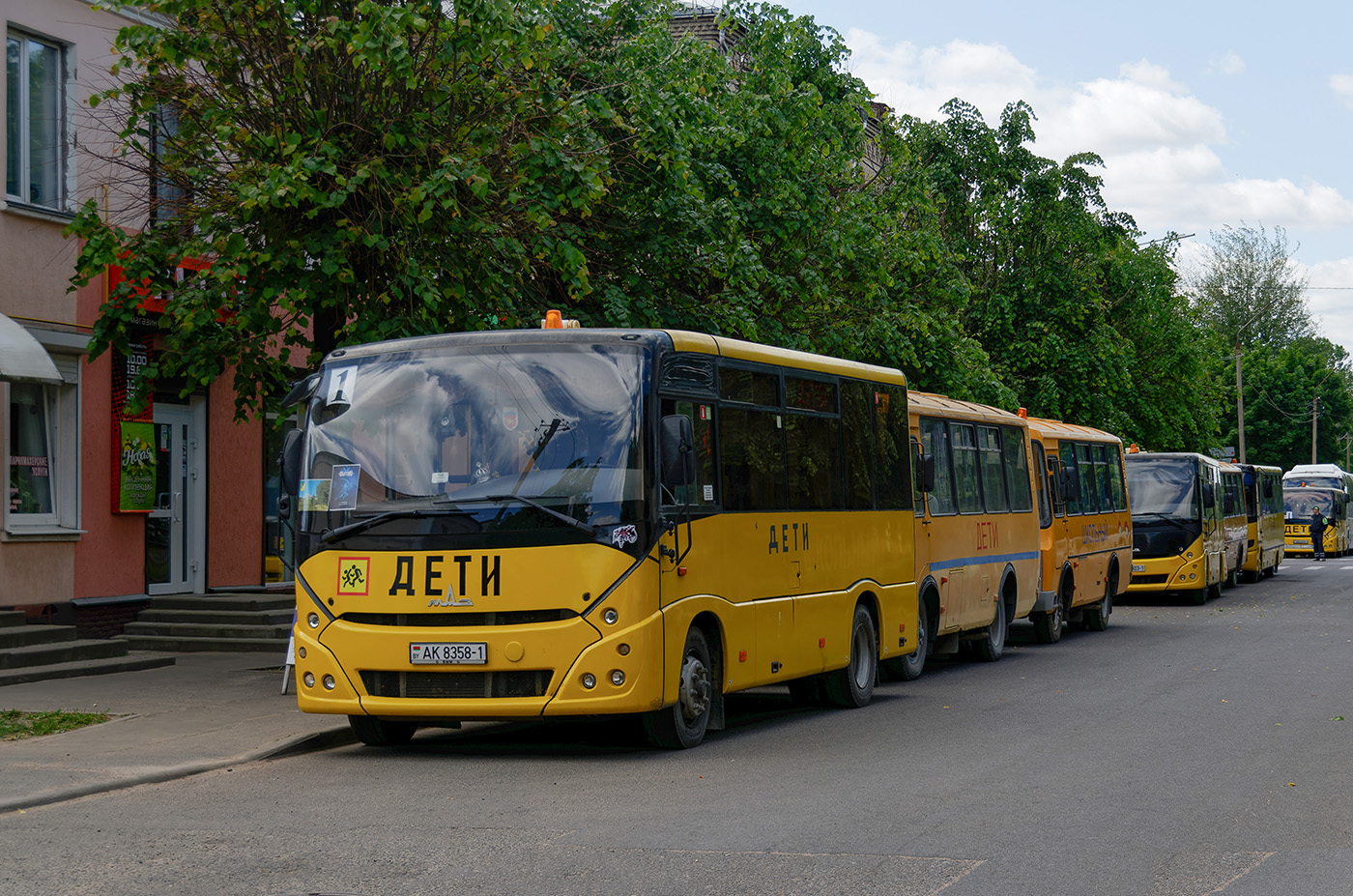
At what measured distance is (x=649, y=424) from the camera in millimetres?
10656

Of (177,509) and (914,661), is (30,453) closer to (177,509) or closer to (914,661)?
(177,509)

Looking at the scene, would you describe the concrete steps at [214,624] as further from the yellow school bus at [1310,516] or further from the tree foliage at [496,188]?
the yellow school bus at [1310,516]

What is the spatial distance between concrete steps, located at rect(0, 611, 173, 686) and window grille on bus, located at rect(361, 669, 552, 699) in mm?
6020

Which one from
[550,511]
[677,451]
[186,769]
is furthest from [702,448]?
[186,769]

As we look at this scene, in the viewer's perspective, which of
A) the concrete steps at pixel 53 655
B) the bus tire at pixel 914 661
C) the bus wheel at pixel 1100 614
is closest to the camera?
the concrete steps at pixel 53 655

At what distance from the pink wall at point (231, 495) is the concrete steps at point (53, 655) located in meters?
3.61

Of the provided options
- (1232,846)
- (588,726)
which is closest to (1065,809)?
(1232,846)

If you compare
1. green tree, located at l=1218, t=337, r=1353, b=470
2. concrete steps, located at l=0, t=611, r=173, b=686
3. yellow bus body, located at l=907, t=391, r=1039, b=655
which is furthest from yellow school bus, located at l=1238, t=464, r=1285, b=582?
green tree, located at l=1218, t=337, r=1353, b=470

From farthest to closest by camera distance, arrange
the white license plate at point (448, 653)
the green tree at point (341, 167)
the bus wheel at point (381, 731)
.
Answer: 1. the green tree at point (341, 167)
2. the bus wheel at point (381, 731)
3. the white license plate at point (448, 653)

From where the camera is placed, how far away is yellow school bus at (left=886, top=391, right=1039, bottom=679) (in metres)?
16.9

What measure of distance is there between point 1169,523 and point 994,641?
470 inches

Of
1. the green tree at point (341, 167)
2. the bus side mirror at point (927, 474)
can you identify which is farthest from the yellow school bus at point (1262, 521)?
the green tree at point (341, 167)

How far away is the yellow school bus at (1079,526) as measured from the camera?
21.9 meters

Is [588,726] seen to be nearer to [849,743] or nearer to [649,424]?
[849,743]
